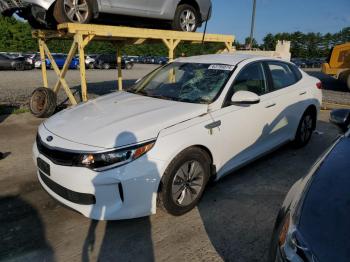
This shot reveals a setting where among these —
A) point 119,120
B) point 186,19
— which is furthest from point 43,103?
point 119,120

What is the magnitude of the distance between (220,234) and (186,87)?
176cm

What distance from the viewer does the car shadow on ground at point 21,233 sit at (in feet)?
8.54

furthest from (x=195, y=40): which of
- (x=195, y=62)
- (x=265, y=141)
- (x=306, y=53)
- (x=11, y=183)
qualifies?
(x=306, y=53)

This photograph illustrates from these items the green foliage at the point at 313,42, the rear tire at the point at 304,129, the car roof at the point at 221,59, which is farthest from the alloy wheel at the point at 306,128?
the green foliage at the point at 313,42

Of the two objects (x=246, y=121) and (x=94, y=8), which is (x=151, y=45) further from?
(x=246, y=121)

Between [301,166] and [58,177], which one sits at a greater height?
[58,177]

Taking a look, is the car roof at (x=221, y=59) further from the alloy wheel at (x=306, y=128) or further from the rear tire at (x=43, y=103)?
the rear tire at (x=43, y=103)

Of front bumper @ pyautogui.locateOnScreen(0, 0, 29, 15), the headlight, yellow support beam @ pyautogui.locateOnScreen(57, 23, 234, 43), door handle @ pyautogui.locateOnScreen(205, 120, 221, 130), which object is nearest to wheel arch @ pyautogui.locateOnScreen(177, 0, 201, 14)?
yellow support beam @ pyautogui.locateOnScreen(57, 23, 234, 43)

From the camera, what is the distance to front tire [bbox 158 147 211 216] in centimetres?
284

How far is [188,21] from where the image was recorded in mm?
8344

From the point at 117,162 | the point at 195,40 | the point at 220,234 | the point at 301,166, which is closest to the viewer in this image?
the point at 117,162

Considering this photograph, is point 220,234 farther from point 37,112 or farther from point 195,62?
point 37,112

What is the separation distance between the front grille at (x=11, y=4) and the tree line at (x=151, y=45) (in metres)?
1.59

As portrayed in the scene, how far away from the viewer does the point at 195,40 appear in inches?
325
